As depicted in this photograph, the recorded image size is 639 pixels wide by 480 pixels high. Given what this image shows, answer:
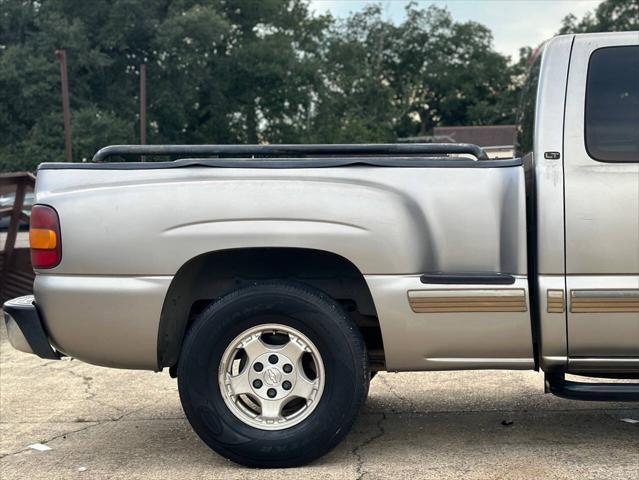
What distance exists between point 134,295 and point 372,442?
147cm

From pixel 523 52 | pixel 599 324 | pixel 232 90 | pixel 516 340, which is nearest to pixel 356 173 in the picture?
pixel 516 340

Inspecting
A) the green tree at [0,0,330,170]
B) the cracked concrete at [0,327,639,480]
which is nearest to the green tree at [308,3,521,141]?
the green tree at [0,0,330,170]

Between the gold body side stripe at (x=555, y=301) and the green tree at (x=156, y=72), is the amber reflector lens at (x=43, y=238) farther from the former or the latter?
the green tree at (x=156, y=72)

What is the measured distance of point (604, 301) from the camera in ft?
12.5

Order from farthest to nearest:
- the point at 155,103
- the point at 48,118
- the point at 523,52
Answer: the point at 523,52 → the point at 155,103 → the point at 48,118

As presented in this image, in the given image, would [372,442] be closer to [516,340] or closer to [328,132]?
[516,340]

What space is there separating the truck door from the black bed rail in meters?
0.48

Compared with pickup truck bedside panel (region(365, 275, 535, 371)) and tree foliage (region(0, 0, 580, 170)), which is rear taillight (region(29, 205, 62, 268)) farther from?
tree foliage (region(0, 0, 580, 170))

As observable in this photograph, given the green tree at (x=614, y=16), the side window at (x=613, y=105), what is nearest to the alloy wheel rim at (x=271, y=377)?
the side window at (x=613, y=105)

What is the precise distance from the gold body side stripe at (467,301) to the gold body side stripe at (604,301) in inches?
9.1

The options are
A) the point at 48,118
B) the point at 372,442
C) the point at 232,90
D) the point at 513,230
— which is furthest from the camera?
the point at 232,90

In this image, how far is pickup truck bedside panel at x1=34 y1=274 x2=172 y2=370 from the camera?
391cm

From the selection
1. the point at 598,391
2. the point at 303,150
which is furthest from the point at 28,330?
the point at 598,391

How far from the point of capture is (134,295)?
3.91 metres
